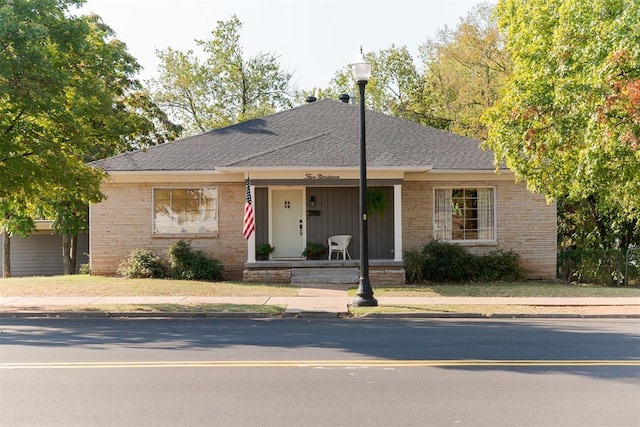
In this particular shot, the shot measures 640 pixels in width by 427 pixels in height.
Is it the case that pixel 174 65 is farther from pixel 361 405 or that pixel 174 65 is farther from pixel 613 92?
pixel 361 405

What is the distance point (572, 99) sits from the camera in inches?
692

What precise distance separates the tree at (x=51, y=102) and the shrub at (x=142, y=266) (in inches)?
144

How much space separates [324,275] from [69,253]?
16955mm

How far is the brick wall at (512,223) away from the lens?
2238cm

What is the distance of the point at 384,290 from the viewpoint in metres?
18.9

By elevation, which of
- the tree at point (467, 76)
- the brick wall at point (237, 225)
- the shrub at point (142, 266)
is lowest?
the shrub at point (142, 266)

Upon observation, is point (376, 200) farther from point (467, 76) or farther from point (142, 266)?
point (467, 76)

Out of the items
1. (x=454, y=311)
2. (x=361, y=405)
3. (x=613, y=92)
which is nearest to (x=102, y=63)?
(x=454, y=311)

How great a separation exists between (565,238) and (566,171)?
11.2 metres

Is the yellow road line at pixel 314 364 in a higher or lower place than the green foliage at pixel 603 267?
lower

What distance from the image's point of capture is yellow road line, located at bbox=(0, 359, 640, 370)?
8766 millimetres

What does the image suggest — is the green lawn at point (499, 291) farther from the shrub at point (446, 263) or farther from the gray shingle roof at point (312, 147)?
the gray shingle roof at point (312, 147)

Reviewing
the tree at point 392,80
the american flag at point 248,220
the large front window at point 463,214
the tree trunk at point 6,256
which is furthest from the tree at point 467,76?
the tree trunk at point 6,256

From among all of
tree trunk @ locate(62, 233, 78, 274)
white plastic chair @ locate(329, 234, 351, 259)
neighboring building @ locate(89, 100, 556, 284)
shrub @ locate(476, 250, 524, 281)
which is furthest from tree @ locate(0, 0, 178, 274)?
tree trunk @ locate(62, 233, 78, 274)
